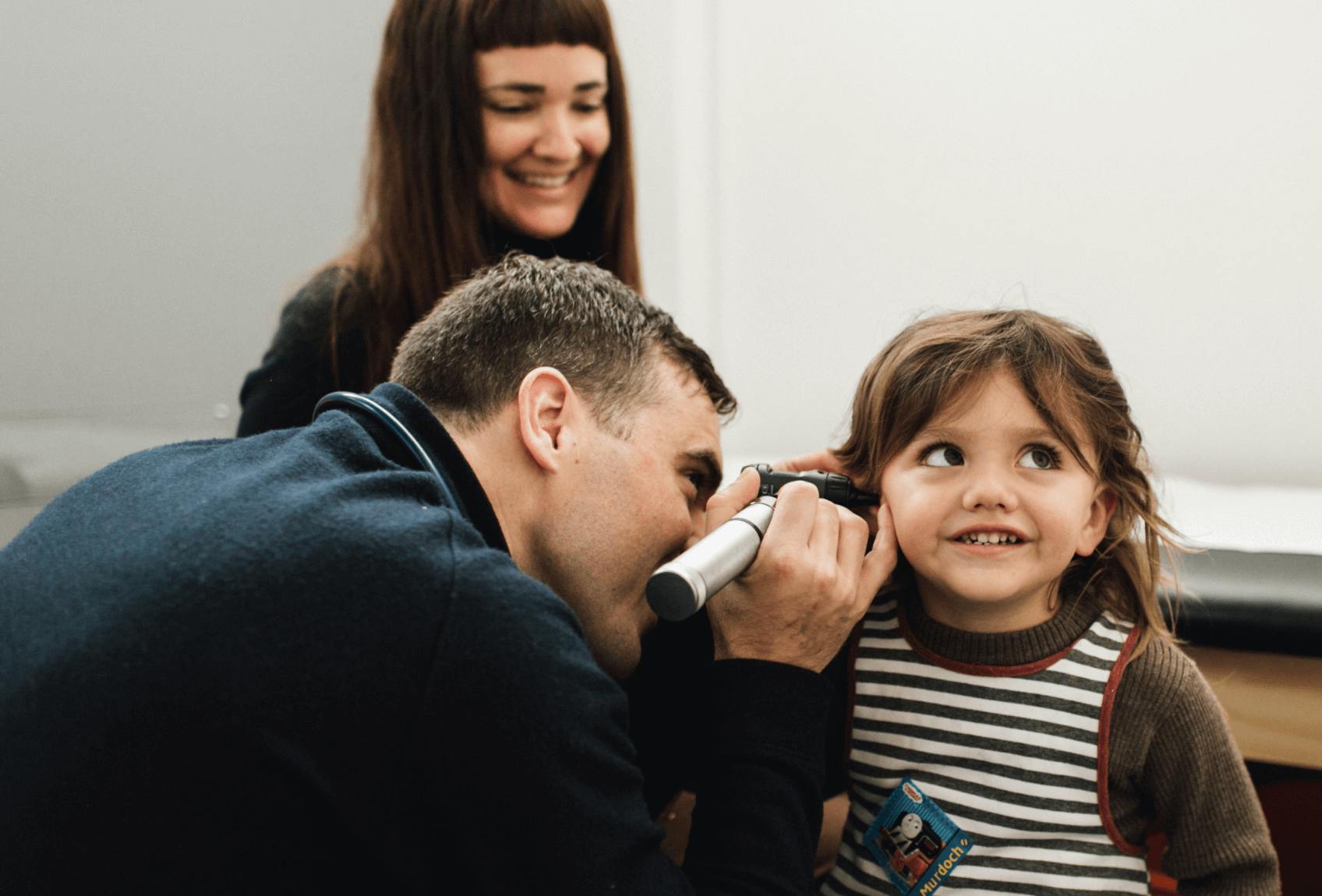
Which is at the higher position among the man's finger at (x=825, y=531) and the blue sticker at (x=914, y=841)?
the man's finger at (x=825, y=531)

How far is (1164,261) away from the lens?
2051mm

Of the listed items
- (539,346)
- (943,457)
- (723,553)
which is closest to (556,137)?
(539,346)

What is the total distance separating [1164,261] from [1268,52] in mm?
394

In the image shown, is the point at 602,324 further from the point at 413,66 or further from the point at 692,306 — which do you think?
the point at 692,306

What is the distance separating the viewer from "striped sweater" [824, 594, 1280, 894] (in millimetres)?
867

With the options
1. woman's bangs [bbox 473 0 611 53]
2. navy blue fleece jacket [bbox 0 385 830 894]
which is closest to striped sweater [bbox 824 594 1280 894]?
navy blue fleece jacket [bbox 0 385 830 894]

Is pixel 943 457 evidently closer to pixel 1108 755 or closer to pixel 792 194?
pixel 1108 755

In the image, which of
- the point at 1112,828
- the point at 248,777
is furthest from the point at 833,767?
the point at 248,777

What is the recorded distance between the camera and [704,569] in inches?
27.1

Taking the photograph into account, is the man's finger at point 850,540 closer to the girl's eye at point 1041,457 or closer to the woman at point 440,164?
the girl's eye at point 1041,457

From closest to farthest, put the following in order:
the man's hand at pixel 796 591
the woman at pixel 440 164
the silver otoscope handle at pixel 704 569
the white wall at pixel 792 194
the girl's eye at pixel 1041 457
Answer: the silver otoscope handle at pixel 704 569 → the man's hand at pixel 796 591 → the girl's eye at pixel 1041 457 → the woman at pixel 440 164 → the white wall at pixel 792 194

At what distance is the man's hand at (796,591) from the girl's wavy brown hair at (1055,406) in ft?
0.44

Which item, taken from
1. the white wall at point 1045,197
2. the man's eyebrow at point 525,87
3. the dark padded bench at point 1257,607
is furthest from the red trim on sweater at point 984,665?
the white wall at point 1045,197

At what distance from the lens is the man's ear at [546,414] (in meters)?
0.79
